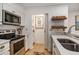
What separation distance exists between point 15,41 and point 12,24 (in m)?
0.23

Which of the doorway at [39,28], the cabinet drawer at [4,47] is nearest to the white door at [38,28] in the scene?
the doorway at [39,28]

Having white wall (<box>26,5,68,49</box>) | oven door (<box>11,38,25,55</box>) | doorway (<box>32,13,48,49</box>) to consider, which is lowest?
oven door (<box>11,38,25,55</box>)

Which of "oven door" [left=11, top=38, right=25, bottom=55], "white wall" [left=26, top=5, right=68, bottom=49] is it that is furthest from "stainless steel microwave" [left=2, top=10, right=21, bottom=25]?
"oven door" [left=11, top=38, right=25, bottom=55]

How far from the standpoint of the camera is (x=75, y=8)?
3.42ft

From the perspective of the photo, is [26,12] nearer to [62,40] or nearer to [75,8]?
[75,8]

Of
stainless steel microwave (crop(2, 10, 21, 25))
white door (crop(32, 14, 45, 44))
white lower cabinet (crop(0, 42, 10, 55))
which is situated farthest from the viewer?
white door (crop(32, 14, 45, 44))

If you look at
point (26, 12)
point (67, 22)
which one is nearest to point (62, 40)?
point (67, 22)

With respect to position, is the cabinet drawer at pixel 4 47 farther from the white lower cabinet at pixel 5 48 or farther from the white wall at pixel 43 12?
the white wall at pixel 43 12

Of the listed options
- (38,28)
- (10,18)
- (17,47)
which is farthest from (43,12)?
(17,47)

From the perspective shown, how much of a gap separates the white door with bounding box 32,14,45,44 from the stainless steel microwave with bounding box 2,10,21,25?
20cm

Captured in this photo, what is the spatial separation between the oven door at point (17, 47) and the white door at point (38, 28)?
0.61ft

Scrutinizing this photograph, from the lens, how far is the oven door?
41.2 inches

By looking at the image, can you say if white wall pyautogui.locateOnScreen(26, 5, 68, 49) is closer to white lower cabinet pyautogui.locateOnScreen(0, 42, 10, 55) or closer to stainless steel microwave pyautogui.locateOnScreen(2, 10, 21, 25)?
stainless steel microwave pyautogui.locateOnScreen(2, 10, 21, 25)
